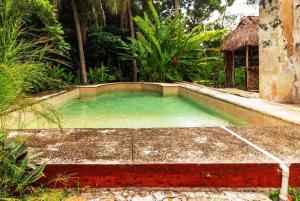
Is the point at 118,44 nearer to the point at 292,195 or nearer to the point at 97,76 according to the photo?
the point at 97,76

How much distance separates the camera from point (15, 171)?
1608 mm

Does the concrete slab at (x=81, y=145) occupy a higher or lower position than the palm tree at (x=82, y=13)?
lower

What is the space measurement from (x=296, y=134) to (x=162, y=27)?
11.4 metres

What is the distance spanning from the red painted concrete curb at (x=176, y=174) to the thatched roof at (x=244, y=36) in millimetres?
11982

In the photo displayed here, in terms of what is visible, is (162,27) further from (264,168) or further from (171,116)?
(264,168)

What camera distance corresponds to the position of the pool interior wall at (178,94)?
14.1ft

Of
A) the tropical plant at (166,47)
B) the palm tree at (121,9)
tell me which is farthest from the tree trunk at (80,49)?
the tropical plant at (166,47)

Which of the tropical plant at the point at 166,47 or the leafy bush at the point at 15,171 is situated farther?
the tropical plant at the point at 166,47

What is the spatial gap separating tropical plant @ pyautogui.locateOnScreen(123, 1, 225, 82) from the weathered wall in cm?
722

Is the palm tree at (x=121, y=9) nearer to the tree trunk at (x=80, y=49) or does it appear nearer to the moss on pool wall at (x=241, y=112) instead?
the tree trunk at (x=80, y=49)

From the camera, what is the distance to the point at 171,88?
1075 centimetres

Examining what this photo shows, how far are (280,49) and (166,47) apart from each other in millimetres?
8503

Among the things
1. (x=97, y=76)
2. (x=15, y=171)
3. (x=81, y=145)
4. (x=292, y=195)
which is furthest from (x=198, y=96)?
(x=97, y=76)

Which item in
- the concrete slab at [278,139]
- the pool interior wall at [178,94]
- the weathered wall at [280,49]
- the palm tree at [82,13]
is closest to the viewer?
the concrete slab at [278,139]
